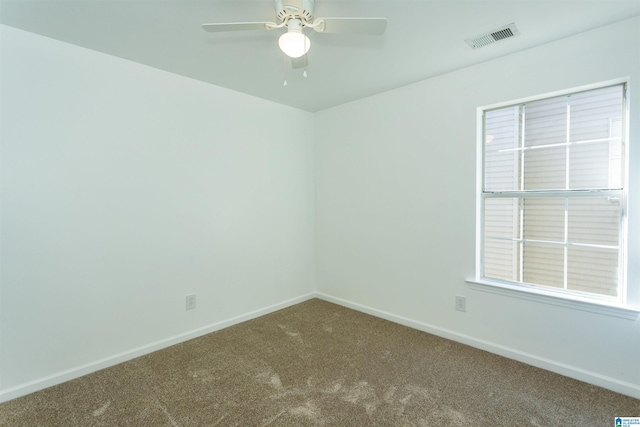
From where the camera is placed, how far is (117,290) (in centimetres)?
239

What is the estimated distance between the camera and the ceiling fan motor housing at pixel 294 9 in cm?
154

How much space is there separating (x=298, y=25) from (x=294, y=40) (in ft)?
0.36

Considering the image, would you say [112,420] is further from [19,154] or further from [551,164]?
[551,164]

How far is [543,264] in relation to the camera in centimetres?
241

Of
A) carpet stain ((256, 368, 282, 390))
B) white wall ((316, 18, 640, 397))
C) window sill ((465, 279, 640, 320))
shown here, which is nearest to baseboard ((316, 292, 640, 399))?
white wall ((316, 18, 640, 397))

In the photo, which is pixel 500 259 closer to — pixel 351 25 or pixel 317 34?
pixel 351 25

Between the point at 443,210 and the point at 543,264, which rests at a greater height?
the point at 443,210

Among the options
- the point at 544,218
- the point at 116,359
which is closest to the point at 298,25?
the point at 544,218

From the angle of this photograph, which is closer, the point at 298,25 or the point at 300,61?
the point at 298,25

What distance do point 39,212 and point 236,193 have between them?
1516 millimetres

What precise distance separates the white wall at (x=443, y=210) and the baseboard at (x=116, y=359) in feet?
3.81

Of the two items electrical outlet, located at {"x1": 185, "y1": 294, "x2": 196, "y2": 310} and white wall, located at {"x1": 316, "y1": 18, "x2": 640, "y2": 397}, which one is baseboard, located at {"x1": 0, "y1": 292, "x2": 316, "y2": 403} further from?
white wall, located at {"x1": 316, "y1": 18, "x2": 640, "y2": 397}

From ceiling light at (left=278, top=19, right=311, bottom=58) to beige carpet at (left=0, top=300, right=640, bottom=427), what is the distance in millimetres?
2120

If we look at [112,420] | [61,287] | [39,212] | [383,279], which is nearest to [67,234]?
[39,212]
